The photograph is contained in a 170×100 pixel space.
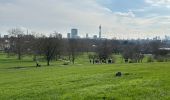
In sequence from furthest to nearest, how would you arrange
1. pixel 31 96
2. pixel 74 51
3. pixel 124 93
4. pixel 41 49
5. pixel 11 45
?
pixel 11 45 → pixel 74 51 → pixel 41 49 → pixel 31 96 → pixel 124 93

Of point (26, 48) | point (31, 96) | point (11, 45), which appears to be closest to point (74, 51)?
point (26, 48)

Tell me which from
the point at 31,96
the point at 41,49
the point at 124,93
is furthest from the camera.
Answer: the point at 41,49

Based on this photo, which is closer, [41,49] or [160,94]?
[160,94]

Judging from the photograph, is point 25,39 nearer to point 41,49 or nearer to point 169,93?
point 41,49

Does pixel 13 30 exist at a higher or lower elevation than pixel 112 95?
higher

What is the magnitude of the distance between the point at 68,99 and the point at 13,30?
138m

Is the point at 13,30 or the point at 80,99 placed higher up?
the point at 13,30

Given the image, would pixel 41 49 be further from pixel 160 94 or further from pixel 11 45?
pixel 160 94

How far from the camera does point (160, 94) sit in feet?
46.9

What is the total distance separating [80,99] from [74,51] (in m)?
113

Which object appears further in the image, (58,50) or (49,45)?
(58,50)

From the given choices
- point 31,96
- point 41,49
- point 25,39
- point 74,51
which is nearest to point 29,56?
point 25,39

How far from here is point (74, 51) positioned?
126938 mm

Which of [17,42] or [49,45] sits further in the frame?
[17,42]
